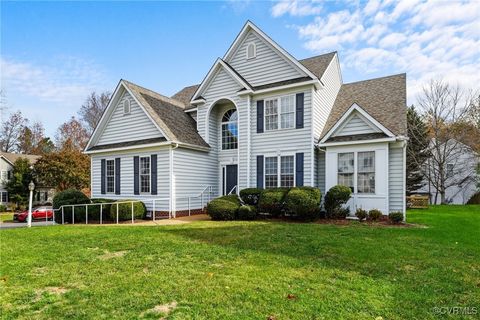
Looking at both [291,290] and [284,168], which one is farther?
[284,168]

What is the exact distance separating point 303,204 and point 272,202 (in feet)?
5.01

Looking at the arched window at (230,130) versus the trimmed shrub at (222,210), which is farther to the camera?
the arched window at (230,130)

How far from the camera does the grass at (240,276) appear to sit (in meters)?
3.88

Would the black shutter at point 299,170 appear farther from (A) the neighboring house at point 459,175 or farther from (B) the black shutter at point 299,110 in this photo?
(A) the neighboring house at point 459,175

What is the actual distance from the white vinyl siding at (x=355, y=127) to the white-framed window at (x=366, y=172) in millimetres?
991

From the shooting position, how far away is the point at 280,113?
1562cm

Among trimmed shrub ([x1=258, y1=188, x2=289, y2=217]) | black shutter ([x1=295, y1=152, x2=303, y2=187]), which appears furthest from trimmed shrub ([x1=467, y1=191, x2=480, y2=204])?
trimmed shrub ([x1=258, y1=188, x2=289, y2=217])

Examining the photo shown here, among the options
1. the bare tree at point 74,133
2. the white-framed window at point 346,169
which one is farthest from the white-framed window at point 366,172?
the bare tree at point 74,133

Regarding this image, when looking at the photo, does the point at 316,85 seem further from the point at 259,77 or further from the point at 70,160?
the point at 70,160

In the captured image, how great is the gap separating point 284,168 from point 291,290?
437 inches

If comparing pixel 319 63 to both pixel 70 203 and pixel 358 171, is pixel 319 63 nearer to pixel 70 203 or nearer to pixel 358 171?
pixel 358 171

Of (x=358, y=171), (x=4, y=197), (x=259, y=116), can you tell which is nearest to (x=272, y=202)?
(x=358, y=171)

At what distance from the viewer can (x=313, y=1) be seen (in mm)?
11242

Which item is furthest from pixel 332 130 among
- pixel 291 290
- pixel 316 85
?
pixel 291 290
